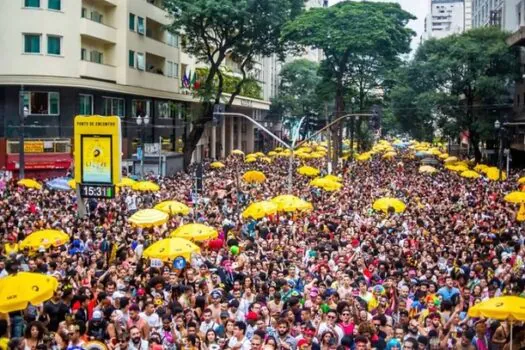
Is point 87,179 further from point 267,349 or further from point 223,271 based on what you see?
point 267,349

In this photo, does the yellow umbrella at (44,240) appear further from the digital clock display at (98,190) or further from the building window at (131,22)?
the building window at (131,22)

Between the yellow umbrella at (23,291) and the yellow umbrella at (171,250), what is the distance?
11.7 feet

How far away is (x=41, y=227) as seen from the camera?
66.6ft

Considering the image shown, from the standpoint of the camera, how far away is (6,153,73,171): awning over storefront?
127 ft

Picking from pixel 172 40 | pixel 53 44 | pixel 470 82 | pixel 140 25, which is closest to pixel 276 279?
pixel 53 44

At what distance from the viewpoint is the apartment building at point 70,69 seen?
39781mm

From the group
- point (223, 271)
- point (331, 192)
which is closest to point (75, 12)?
point (331, 192)

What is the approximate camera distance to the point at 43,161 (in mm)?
39656

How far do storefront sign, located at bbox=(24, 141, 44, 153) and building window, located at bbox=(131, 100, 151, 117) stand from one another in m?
11.6

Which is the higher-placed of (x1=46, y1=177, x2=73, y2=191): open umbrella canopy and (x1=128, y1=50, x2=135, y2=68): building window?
(x1=128, y1=50, x2=135, y2=68): building window

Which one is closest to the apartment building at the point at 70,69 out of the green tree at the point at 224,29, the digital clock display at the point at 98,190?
the green tree at the point at 224,29

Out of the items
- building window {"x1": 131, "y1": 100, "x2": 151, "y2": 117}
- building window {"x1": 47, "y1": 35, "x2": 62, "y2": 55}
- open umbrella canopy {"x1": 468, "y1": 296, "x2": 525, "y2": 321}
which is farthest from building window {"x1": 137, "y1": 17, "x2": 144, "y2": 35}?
open umbrella canopy {"x1": 468, "y1": 296, "x2": 525, "y2": 321}

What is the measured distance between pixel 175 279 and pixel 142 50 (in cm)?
3719

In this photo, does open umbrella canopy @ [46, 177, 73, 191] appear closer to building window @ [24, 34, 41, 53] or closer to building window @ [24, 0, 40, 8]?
building window @ [24, 34, 41, 53]
